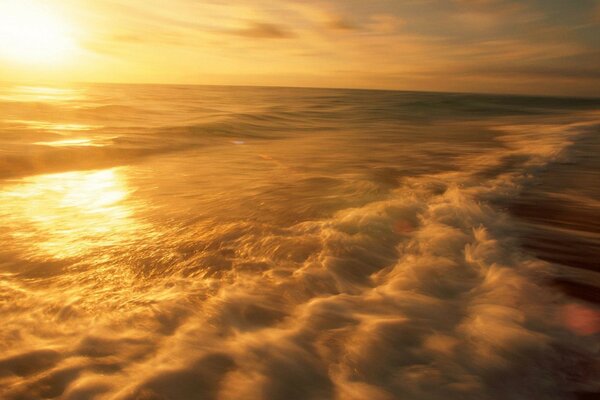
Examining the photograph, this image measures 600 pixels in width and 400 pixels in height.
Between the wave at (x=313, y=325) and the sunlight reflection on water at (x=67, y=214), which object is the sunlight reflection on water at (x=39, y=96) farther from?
the wave at (x=313, y=325)

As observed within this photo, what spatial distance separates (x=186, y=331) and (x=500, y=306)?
2013 mm

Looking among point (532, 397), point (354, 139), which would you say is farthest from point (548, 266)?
point (354, 139)

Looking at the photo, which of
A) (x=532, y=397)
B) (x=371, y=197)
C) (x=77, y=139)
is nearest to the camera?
(x=532, y=397)

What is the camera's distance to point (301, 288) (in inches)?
111

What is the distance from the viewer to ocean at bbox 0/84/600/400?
1.98 meters

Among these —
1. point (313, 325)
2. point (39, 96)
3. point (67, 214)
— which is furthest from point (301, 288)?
point (39, 96)

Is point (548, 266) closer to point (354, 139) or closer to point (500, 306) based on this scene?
point (500, 306)

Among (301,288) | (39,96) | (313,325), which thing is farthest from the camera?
(39,96)

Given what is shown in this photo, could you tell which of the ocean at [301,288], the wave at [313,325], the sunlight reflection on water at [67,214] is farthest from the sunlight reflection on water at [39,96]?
A: the wave at [313,325]

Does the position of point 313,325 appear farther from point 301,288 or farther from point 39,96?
point 39,96

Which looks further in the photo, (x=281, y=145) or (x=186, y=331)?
(x=281, y=145)

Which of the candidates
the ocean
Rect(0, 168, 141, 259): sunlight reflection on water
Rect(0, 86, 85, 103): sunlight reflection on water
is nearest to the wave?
the ocean

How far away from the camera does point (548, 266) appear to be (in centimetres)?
307

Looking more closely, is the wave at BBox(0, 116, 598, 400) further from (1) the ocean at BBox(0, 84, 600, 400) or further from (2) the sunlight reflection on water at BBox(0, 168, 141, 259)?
(2) the sunlight reflection on water at BBox(0, 168, 141, 259)
